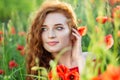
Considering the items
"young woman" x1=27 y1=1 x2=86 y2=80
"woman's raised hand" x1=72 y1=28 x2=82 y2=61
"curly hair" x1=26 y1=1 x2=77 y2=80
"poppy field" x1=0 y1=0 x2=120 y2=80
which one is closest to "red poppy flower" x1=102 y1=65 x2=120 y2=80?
"poppy field" x1=0 y1=0 x2=120 y2=80

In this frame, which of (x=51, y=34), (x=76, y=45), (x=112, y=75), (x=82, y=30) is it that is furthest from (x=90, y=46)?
(x=82, y=30)

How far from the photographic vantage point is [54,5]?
2.77 m

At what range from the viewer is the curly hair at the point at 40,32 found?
2.71 m

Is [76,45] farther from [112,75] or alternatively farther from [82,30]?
[112,75]

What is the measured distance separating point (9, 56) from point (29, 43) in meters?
0.54

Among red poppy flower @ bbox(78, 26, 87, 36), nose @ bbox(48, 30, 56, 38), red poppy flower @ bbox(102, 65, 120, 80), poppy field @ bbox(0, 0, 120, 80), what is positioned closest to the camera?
red poppy flower @ bbox(102, 65, 120, 80)

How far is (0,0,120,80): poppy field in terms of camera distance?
120 cm

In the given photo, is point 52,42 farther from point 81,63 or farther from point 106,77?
point 106,77

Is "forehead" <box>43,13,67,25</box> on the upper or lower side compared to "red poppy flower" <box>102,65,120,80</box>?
upper

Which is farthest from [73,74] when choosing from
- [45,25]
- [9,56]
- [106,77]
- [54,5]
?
[9,56]

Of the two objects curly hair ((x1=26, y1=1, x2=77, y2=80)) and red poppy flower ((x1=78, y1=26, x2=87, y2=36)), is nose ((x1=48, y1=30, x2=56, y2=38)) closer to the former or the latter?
curly hair ((x1=26, y1=1, x2=77, y2=80))

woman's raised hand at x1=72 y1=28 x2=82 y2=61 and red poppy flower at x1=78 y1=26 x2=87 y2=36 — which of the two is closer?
woman's raised hand at x1=72 y1=28 x2=82 y2=61

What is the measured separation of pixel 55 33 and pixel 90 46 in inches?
46.0

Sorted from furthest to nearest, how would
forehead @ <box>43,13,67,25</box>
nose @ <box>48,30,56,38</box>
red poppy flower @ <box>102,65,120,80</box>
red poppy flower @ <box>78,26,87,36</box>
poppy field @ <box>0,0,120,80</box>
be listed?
red poppy flower @ <box>78,26,87,36</box> < forehead @ <box>43,13,67,25</box> < nose @ <box>48,30,56,38</box> < poppy field @ <box>0,0,120,80</box> < red poppy flower @ <box>102,65,120,80</box>
